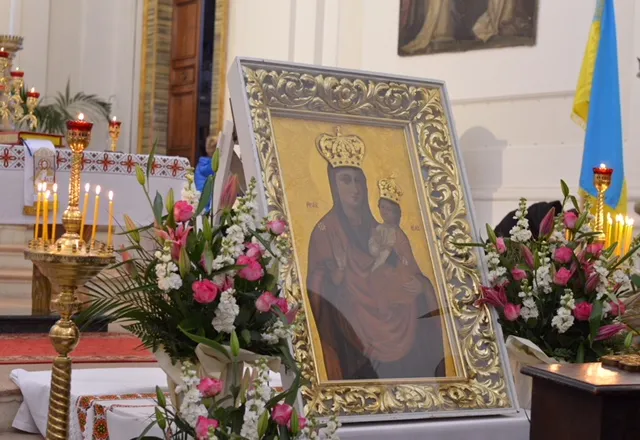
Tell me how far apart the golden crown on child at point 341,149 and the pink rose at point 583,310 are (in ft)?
2.60

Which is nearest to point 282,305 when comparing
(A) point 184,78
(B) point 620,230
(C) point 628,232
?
(B) point 620,230

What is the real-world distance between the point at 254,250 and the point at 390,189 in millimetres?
701

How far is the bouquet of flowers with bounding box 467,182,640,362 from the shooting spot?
124 inches

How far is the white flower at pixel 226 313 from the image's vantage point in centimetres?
252

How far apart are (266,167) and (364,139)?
16.1 inches

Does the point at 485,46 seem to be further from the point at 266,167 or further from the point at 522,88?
the point at 266,167

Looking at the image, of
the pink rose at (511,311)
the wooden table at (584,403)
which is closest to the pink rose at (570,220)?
the pink rose at (511,311)

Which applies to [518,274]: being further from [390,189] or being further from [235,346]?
[235,346]

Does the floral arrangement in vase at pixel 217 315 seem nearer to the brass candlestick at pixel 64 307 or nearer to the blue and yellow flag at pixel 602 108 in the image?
the brass candlestick at pixel 64 307

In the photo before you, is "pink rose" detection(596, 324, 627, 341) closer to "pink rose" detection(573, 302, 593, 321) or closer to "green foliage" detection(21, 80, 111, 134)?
"pink rose" detection(573, 302, 593, 321)

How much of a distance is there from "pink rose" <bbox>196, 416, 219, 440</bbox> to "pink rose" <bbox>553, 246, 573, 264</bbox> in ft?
4.40

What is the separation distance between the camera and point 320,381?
276cm

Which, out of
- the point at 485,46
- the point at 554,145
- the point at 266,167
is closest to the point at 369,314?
the point at 266,167

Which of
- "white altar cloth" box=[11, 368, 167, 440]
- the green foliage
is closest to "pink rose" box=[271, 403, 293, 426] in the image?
"white altar cloth" box=[11, 368, 167, 440]
